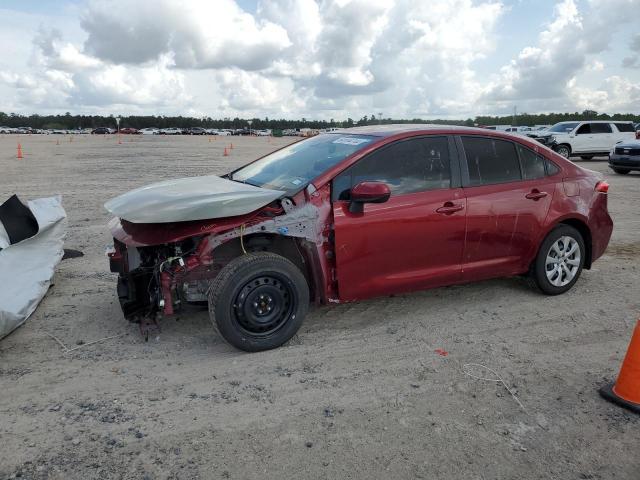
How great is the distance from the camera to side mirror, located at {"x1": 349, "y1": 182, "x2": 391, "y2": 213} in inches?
166

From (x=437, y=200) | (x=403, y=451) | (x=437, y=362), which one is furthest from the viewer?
(x=437, y=200)

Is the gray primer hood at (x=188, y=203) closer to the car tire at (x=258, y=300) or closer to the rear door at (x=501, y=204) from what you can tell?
the car tire at (x=258, y=300)

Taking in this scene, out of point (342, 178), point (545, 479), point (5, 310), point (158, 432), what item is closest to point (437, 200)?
point (342, 178)

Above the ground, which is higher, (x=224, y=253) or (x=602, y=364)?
(x=224, y=253)

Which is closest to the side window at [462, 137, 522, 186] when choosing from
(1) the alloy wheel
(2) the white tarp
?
(1) the alloy wheel

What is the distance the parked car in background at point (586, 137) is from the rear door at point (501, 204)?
63.1ft

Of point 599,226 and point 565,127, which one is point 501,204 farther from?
point 565,127

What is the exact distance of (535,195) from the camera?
5.32 m

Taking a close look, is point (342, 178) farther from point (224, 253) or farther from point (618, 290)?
point (618, 290)

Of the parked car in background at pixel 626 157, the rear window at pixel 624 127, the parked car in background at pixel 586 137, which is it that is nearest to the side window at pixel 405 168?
the parked car in background at pixel 626 157

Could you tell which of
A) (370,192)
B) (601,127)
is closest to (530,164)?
(370,192)

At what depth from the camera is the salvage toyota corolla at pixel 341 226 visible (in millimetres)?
4133

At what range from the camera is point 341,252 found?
437 cm

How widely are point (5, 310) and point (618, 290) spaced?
5.97 meters
